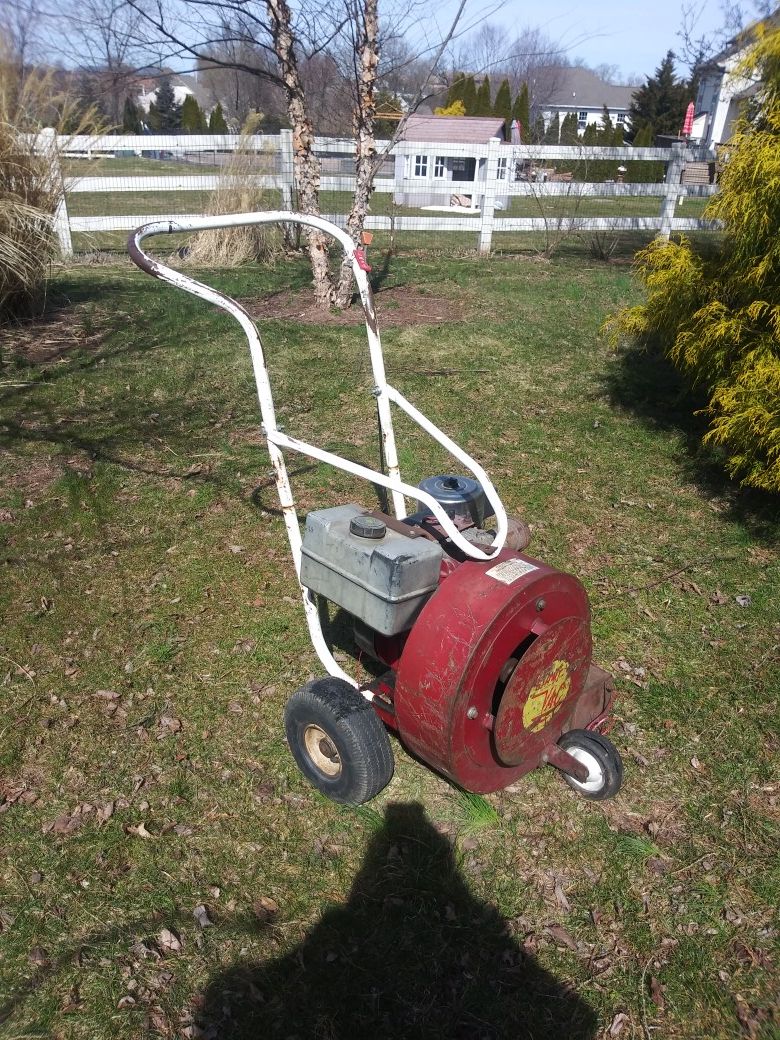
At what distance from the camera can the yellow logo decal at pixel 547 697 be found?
2529 mm

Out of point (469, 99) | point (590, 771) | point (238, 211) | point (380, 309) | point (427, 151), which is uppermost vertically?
point (469, 99)

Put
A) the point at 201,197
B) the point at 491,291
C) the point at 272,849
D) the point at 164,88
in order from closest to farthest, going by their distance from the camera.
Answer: the point at 272,849 < the point at 491,291 < the point at 201,197 < the point at 164,88

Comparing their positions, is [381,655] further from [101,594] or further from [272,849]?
[101,594]

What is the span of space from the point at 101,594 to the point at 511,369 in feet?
14.9

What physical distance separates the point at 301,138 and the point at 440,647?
7.52 m

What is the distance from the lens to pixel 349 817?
296 centimetres

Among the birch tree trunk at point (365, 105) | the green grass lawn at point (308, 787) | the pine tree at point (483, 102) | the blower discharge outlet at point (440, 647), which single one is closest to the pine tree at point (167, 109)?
the pine tree at point (483, 102)

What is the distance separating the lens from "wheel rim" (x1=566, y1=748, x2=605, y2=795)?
9.71 ft

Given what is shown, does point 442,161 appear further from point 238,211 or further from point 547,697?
point 547,697

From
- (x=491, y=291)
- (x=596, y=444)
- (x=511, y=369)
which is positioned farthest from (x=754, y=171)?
(x=491, y=291)

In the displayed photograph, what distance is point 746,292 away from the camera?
492cm

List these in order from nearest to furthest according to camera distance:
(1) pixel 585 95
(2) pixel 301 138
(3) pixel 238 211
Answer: (2) pixel 301 138, (3) pixel 238 211, (1) pixel 585 95

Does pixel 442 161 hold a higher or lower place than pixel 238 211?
higher

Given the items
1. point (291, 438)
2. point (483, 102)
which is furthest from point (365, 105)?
point (483, 102)
